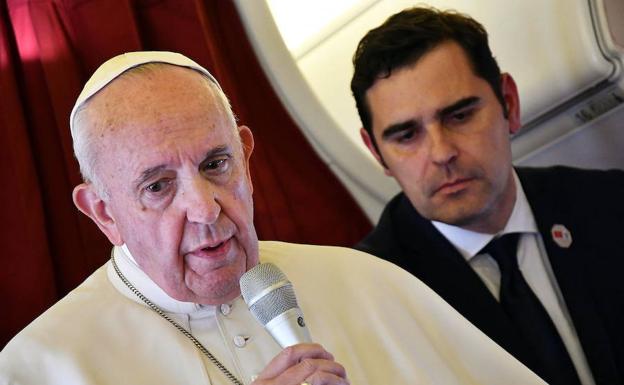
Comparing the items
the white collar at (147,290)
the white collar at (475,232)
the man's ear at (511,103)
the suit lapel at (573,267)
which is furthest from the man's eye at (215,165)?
the man's ear at (511,103)

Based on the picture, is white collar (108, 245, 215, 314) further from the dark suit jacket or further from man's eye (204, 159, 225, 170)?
the dark suit jacket

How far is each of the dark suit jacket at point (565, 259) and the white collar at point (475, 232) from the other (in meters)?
0.02

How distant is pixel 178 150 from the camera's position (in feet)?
5.19

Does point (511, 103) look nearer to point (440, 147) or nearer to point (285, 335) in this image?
point (440, 147)

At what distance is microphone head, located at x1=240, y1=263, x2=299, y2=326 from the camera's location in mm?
1303

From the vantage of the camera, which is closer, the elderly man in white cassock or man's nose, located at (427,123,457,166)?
the elderly man in white cassock

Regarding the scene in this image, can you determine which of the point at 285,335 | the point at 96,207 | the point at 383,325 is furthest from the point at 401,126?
the point at 285,335

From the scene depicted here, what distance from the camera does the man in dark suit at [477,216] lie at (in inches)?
85.7

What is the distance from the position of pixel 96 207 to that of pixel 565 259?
116 centimetres

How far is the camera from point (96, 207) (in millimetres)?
1696

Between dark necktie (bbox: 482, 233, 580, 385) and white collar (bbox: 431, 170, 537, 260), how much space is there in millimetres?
54

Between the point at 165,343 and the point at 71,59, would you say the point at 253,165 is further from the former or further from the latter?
the point at 165,343

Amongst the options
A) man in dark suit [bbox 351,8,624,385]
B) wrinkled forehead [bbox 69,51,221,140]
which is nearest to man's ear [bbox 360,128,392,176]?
man in dark suit [bbox 351,8,624,385]

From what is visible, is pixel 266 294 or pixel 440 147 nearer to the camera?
pixel 266 294
